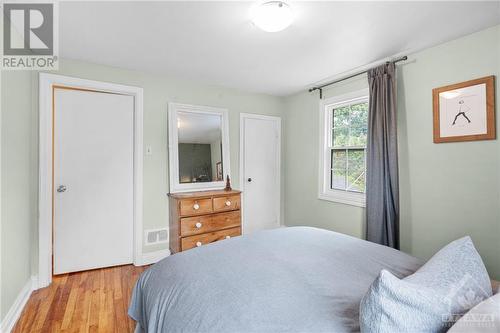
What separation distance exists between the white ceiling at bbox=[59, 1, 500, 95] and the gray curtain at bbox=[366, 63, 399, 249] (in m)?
0.29

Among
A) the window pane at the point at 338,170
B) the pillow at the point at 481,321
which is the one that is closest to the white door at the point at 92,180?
the window pane at the point at 338,170

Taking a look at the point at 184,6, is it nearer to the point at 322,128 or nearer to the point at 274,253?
the point at 274,253

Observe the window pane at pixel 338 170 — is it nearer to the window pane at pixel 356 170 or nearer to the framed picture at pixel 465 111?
the window pane at pixel 356 170

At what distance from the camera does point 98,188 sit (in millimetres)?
2834

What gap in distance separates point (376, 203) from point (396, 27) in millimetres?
1647

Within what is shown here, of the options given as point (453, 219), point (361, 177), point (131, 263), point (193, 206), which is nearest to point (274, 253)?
point (193, 206)

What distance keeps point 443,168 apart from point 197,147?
2.70 meters

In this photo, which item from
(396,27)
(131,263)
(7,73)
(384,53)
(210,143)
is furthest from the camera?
(210,143)

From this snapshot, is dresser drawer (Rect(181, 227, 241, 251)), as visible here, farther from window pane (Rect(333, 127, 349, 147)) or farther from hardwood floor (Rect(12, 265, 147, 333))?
window pane (Rect(333, 127, 349, 147))

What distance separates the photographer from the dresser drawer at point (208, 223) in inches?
112

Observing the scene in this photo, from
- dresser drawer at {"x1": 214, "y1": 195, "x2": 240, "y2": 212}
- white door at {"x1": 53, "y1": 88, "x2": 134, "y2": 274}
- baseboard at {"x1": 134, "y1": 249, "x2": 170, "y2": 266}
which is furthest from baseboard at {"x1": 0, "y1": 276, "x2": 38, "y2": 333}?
dresser drawer at {"x1": 214, "y1": 195, "x2": 240, "y2": 212}

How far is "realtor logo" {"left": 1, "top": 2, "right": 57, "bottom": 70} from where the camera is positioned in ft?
5.90

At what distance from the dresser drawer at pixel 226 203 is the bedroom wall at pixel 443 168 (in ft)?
4.77

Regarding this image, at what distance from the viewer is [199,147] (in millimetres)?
3365
